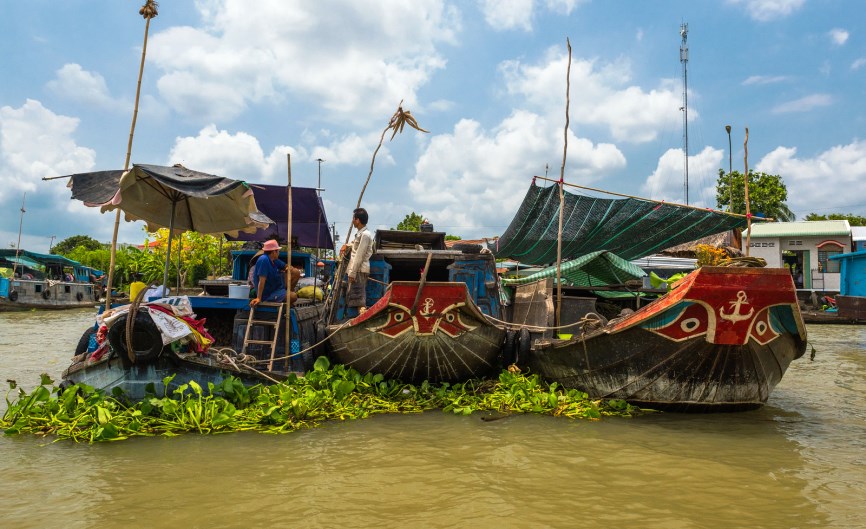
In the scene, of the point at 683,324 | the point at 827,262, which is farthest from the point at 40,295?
the point at 827,262

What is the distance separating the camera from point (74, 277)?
108 feet

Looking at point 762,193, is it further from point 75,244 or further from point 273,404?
point 75,244

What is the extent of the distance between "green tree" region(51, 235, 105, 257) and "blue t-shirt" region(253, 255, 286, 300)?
5084 cm

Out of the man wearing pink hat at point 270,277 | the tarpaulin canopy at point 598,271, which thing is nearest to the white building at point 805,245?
the tarpaulin canopy at point 598,271

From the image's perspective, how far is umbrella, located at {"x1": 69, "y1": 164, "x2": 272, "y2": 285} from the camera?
6.02m

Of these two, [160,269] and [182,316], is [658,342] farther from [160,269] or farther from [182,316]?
[160,269]

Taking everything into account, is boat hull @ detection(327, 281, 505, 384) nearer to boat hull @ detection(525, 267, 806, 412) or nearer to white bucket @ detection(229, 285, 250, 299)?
boat hull @ detection(525, 267, 806, 412)

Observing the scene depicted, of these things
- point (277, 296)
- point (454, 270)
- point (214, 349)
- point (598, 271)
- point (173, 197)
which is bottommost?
point (214, 349)

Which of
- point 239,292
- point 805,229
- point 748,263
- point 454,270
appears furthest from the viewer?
point 805,229

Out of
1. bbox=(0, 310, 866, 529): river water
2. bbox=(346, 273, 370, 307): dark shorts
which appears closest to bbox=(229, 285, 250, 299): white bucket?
bbox=(346, 273, 370, 307): dark shorts

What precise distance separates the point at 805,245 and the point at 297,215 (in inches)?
A: 1002

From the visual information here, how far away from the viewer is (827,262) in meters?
26.8

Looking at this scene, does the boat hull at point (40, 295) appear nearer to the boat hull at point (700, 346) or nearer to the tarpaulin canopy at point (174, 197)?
the tarpaulin canopy at point (174, 197)

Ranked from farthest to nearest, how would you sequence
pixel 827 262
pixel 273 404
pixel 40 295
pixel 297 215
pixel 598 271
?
pixel 827 262 < pixel 40 295 < pixel 297 215 < pixel 598 271 < pixel 273 404
